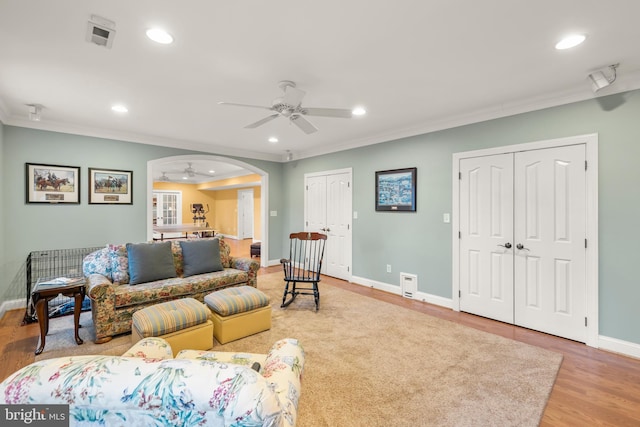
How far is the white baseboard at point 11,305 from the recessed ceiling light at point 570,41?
6404 millimetres

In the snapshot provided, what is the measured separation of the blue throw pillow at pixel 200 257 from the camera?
379cm

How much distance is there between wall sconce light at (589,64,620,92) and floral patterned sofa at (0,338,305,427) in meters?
3.53

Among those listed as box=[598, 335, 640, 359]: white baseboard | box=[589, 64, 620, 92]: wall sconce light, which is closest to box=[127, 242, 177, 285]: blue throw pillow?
box=[598, 335, 640, 359]: white baseboard

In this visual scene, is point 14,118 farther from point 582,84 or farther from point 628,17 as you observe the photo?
point 582,84

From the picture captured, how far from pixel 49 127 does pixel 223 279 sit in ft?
10.7

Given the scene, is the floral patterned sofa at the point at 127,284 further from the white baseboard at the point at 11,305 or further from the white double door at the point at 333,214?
the white double door at the point at 333,214

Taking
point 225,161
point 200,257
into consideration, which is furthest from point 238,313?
point 225,161

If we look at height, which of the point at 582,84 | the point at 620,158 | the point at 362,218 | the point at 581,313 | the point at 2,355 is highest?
the point at 582,84

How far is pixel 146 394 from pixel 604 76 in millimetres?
3832

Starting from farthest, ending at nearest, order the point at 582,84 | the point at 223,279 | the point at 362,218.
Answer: the point at 362,218 < the point at 223,279 < the point at 582,84

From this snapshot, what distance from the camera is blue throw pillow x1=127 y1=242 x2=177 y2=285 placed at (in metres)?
3.37

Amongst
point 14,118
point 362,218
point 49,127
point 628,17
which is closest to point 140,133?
point 49,127

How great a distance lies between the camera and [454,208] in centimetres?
389

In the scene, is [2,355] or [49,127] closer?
[2,355]
